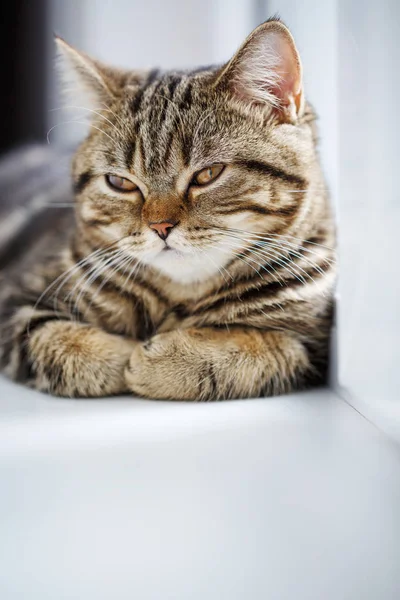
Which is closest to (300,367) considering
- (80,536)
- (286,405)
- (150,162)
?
(286,405)

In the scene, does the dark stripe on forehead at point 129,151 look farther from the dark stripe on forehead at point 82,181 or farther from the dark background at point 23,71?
the dark background at point 23,71

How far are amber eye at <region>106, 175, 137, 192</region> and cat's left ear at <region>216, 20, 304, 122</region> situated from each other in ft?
0.72

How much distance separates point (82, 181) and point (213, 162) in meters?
0.28

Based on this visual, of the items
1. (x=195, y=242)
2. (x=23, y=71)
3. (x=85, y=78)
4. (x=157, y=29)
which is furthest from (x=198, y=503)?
(x=23, y=71)

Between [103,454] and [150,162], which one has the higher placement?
[150,162]

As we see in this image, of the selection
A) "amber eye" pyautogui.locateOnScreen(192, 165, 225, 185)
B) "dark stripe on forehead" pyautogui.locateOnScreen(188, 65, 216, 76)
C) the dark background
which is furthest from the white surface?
the dark background

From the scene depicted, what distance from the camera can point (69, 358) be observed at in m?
1.02

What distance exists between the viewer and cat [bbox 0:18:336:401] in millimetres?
973

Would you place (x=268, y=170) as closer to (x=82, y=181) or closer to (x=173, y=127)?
(x=173, y=127)

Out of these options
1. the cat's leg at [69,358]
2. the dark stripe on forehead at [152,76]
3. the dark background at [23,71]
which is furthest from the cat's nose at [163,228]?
the dark background at [23,71]

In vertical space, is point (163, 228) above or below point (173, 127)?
below

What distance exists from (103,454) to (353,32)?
0.72 metres

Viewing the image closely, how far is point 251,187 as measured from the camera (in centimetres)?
97

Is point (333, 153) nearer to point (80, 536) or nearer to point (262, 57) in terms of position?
point (262, 57)
